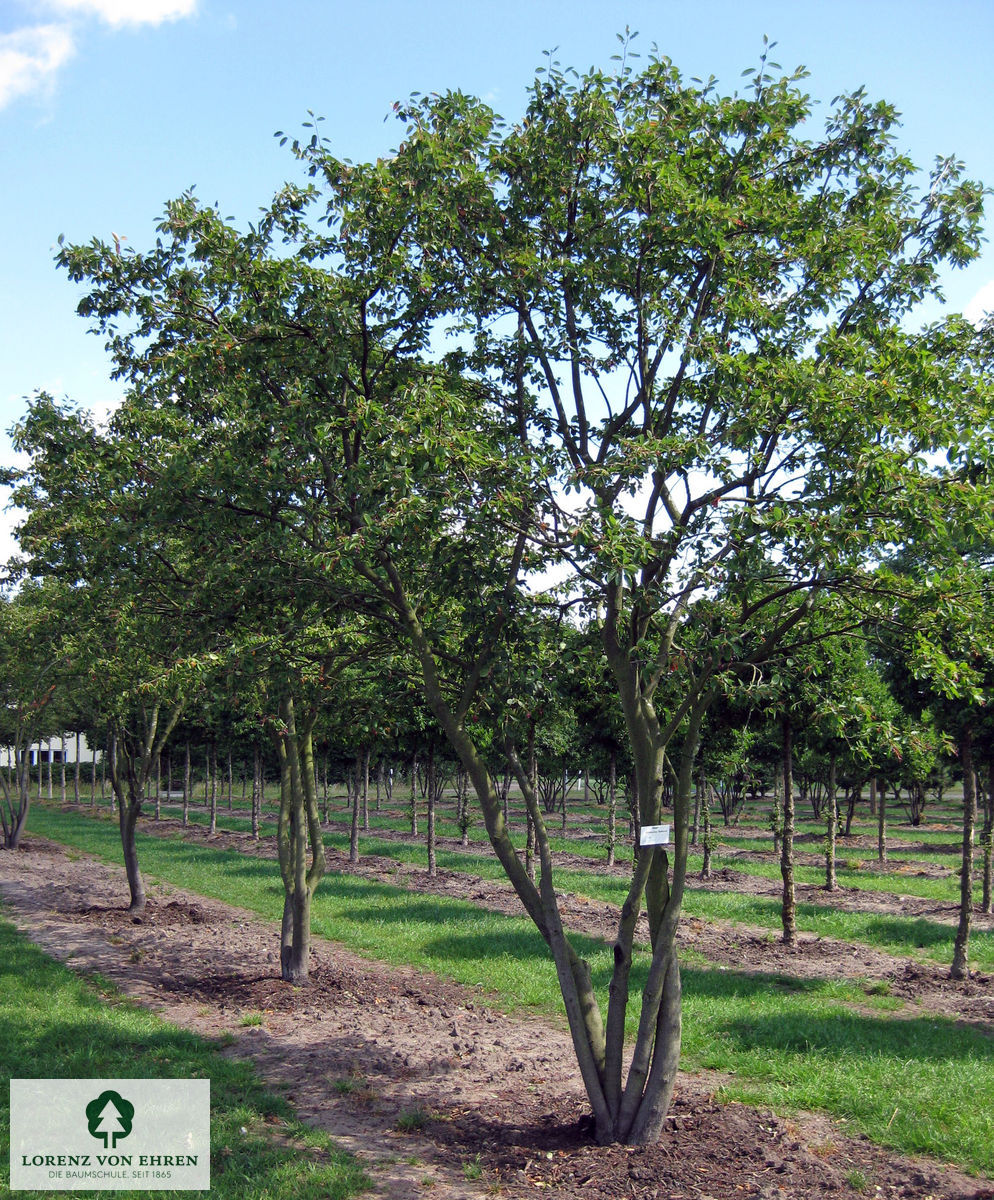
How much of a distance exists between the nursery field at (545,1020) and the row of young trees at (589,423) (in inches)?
38.5

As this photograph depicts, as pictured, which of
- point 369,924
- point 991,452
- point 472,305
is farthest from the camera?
point 369,924

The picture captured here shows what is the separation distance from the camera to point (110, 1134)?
654cm

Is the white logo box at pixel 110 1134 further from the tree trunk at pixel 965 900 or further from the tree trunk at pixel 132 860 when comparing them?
the tree trunk at pixel 965 900

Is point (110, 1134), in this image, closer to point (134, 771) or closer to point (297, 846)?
point (297, 846)

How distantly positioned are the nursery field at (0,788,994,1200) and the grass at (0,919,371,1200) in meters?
0.22

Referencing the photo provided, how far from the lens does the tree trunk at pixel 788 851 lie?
14148 mm

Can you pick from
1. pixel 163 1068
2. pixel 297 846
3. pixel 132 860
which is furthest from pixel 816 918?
pixel 163 1068

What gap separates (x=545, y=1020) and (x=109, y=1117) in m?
4.98

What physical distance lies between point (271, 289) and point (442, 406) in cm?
174

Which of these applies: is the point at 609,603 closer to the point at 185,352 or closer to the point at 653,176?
the point at 653,176

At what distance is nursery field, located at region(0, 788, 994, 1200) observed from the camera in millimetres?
6332

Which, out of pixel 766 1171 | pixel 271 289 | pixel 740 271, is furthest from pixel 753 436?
pixel 766 1171

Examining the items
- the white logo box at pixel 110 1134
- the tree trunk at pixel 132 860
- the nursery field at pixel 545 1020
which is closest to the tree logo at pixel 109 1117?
the white logo box at pixel 110 1134

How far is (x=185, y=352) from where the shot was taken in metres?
6.96
